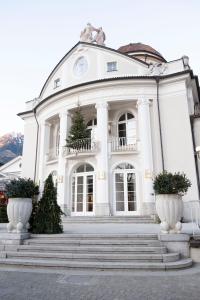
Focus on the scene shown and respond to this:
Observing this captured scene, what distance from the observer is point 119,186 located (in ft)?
51.8

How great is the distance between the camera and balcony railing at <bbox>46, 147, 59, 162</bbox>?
19.0 meters

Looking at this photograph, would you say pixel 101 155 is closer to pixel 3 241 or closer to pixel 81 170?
pixel 81 170

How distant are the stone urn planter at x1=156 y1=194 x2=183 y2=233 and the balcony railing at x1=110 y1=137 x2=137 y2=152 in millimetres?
9907

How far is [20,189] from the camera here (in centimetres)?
688

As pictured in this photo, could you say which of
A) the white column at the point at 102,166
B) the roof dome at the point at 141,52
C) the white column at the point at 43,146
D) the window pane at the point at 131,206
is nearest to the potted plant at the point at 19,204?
the white column at the point at 102,166

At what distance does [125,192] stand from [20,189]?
955 centimetres

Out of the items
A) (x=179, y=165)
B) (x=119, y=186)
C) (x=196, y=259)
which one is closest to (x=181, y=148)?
(x=179, y=165)

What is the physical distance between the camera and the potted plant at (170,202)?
238 inches

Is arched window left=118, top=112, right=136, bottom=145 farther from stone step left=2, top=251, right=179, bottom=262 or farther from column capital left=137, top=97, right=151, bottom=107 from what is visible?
stone step left=2, top=251, right=179, bottom=262

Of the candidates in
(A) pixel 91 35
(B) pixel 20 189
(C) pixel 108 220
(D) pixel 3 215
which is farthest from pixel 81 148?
(A) pixel 91 35

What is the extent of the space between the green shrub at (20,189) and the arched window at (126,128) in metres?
10.8

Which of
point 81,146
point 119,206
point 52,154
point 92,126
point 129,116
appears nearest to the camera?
point 119,206

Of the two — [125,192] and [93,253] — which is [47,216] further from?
[125,192]

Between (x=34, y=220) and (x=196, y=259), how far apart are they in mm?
Answer: 4612
